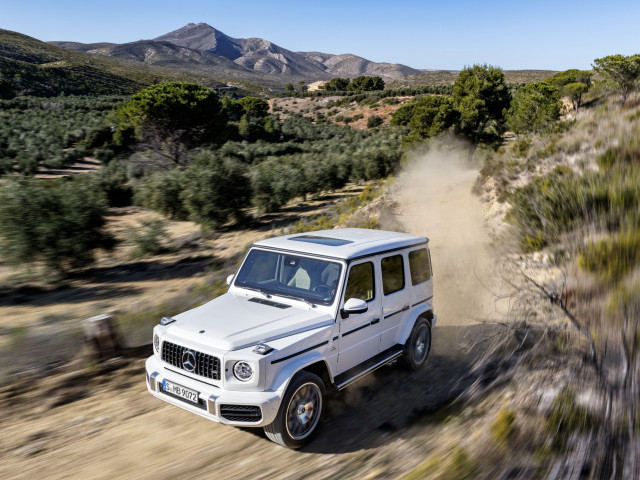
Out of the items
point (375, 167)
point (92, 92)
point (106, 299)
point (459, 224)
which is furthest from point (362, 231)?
point (92, 92)

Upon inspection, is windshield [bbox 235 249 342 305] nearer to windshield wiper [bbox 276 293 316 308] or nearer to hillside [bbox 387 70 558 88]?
windshield wiper [bbox 276 293 316 308]

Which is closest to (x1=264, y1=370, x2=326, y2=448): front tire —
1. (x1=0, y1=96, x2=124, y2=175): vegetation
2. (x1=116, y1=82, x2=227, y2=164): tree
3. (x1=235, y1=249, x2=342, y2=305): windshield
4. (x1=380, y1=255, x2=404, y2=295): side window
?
(x1=235, y1=249, x2=342, y2=305): windshield

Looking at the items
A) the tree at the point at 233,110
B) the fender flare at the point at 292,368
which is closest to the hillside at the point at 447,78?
the tree at the point at 233,110

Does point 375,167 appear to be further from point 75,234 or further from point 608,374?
point 608,374

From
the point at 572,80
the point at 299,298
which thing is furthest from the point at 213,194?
the point at 572,80

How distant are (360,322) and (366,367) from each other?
57cm

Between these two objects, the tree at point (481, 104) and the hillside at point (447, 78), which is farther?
the hillside at point (447, 78)

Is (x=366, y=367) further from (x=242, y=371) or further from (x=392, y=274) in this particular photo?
(x=242, y=371)

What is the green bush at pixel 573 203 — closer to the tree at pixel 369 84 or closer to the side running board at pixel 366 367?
the side running board at pixel 366 367

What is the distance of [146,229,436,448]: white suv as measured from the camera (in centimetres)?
400

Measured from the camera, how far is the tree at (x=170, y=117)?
108ft

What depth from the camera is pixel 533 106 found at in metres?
30.5

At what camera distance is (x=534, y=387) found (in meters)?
4.58

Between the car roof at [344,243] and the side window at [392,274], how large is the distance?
6.1 inches
